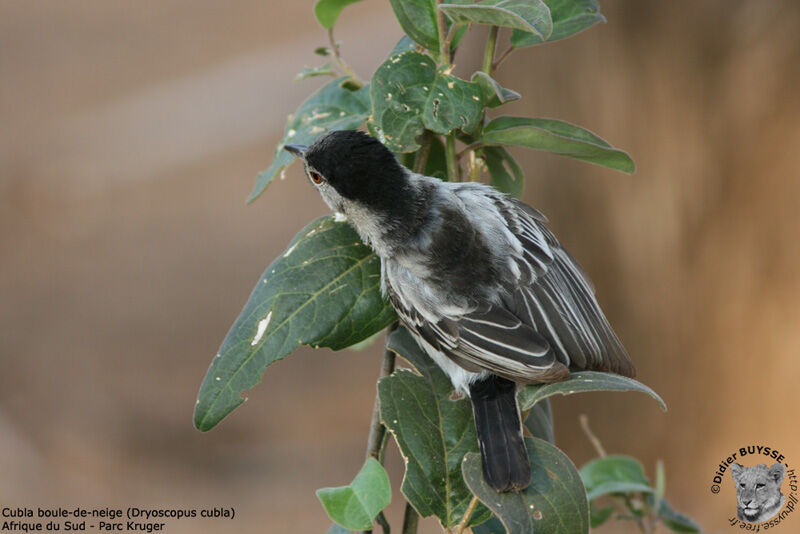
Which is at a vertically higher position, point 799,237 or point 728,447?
point 799,237

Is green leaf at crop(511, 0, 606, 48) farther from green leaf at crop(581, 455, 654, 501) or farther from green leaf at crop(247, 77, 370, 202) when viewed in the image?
green leaf at crop(581, 455, 654, 501)

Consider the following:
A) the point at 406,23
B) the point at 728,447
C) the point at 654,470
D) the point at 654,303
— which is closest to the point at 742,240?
the point at 654,303

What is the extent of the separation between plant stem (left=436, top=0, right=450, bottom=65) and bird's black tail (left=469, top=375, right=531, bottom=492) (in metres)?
0.50

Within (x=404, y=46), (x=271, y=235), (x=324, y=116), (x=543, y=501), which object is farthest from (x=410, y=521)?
(x=271, y=235)

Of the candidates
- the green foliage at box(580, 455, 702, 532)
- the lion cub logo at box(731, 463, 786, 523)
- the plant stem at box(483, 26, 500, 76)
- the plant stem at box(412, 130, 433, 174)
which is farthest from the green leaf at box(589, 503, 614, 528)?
the plant stem at box(483, 26, 500, 76)

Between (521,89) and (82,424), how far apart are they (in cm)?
344

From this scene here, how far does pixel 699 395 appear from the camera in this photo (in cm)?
346

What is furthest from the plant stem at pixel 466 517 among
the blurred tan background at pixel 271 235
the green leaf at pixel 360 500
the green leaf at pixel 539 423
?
the blurred tan background at pixel 271 235

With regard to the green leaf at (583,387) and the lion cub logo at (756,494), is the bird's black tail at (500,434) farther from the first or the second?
the lion cub logo at (756,494)

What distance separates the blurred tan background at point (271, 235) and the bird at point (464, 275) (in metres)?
1.98

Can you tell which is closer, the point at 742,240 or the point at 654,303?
the point at 742,240

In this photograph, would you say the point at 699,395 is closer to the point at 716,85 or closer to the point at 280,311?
the point at 716,85

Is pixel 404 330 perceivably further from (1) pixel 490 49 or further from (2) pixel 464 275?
(1) pixel 490 49

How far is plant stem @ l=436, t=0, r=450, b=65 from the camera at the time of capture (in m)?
1.19
